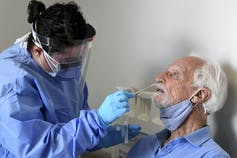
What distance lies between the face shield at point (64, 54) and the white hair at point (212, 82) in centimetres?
50

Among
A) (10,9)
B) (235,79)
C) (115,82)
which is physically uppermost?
(10,9)

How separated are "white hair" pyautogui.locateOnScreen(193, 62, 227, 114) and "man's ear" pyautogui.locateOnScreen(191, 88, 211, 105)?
1 centimetres

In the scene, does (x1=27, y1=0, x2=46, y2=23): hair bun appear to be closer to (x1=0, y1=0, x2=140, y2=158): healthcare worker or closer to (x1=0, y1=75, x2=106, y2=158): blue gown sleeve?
(x1=0, y1=0, x2=140, y2=158): healthcare worker

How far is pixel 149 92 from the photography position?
71.8 inches

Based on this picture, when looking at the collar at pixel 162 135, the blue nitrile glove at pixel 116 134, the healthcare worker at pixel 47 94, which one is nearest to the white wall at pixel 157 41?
the collar at pixel 162 135

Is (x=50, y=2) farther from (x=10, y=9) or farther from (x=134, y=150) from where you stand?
(x=134, y=150)

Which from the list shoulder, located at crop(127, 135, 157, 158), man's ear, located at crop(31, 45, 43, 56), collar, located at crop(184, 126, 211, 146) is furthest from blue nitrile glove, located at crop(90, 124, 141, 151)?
man's ear, located at crop(31, 45, 43, 56)

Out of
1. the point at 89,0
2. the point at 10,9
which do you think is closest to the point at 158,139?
the point at 89,0

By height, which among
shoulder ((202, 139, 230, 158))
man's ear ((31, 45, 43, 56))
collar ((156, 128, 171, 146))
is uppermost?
man's ear ((31, 45, 43, 56))

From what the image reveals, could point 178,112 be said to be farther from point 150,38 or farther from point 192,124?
point 150,38

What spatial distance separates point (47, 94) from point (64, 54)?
0.19 meters

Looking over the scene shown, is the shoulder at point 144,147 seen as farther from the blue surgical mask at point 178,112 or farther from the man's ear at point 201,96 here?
the man's ear at point 201,96

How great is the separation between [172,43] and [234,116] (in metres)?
0.51

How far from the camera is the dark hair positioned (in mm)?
1351
